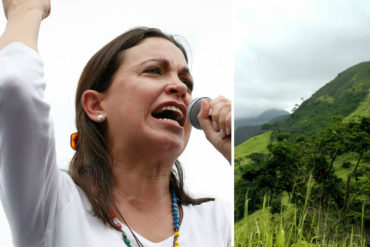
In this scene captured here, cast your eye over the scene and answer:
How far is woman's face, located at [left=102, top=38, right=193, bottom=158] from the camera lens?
2.95ft

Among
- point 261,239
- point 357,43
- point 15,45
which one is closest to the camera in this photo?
point 15,45

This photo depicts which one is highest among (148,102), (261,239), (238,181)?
(148,102)

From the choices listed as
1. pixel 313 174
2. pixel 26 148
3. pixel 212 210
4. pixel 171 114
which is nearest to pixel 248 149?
pixel 313 174

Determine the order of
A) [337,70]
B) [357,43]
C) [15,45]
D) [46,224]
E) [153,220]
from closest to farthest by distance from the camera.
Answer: [15,45] → [46,224] → [153,220] → [357,43] → [337,70]

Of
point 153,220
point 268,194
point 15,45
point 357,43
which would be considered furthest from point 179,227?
point 357,43

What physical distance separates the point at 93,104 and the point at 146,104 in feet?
0.45

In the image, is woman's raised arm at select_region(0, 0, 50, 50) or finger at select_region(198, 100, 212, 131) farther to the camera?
finger at select_region(198, 100, 212, 131)

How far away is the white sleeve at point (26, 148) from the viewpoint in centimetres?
57

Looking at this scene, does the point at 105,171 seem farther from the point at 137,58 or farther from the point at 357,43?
the point at 357,43

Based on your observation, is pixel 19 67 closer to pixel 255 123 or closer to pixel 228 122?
pixel 228 122

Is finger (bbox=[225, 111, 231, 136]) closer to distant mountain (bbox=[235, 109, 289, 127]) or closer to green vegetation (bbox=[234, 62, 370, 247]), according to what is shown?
green vegetation (bbox=[234, 62, 370, 247])

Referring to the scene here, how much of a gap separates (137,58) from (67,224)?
0.40 meters

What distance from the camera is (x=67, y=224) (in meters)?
0.78

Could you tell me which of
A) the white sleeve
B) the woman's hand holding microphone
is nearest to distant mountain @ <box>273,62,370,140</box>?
the woman's hand holding microphone
